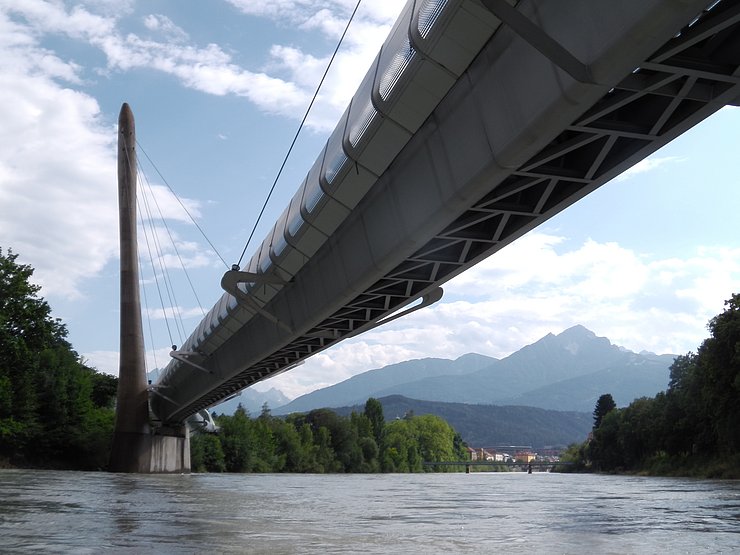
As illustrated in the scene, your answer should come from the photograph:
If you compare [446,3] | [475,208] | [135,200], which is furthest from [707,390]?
[446,3]

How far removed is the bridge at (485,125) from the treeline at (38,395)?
4471 centimetres

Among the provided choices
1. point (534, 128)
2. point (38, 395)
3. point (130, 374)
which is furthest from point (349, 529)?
point (38, 395)

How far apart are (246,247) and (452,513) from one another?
14.8m

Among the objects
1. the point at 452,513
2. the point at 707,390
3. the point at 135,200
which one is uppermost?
the point at 135,200

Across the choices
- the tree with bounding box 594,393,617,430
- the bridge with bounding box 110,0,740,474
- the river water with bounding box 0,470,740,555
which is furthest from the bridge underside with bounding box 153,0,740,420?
the tree with bounding box 594,393,617,430

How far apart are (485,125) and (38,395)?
3225 inches

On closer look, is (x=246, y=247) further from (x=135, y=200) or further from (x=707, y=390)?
(x=707, y=390)

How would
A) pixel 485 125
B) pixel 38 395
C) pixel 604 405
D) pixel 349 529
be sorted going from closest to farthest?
pixel 485 125 < pixel 349 529 < pixel 38 395 < pixel 604 405

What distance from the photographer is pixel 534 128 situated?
12.1 metres

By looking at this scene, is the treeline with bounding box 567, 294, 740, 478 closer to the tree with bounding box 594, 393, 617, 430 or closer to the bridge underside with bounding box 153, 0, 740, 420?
the tree with bounding box 594, 393, 617, 430

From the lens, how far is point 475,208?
1641 cm

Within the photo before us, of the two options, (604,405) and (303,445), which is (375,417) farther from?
(604,405)

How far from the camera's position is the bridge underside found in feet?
33.4

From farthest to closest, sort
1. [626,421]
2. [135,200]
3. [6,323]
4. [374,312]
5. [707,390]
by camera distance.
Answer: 1. [626,421]
2. [135,200]
3. [707,390]
4. [6,323]
5. [374,312]
